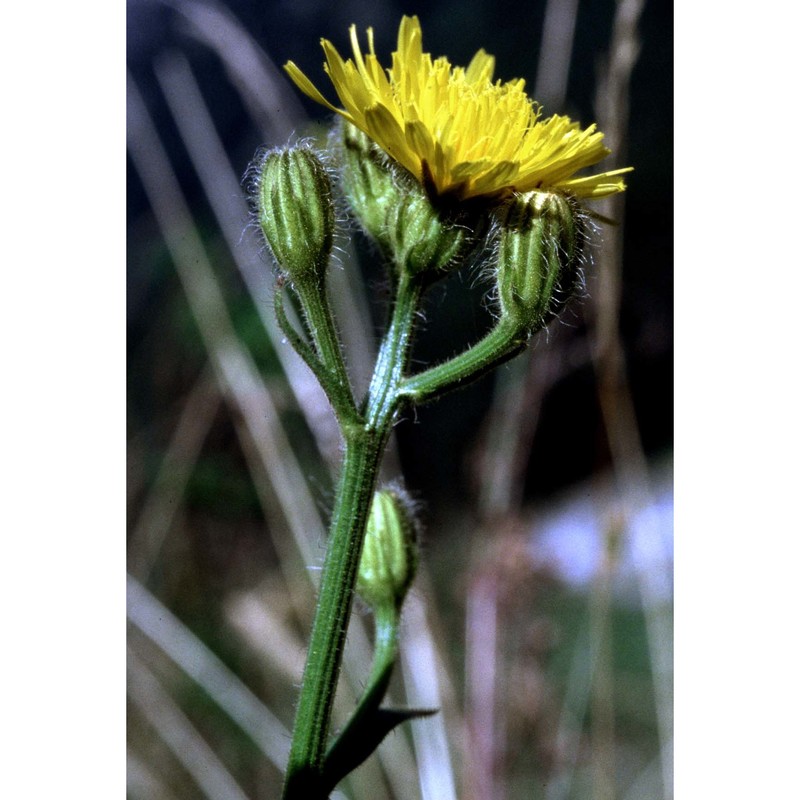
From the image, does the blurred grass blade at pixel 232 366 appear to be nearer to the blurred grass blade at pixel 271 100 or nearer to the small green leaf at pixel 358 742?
the blurred grass blade at pixel 271 100

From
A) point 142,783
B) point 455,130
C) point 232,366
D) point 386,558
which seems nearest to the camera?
point 455,130

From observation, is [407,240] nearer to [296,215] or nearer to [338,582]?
[296,215]

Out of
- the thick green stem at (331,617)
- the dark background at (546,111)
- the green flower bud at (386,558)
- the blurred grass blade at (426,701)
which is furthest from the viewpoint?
the blurred grass blade at (426,701)

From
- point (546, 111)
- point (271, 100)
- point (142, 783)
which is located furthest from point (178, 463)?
point (546, 111)

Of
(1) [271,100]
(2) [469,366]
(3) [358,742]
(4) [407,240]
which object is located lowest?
(3) [358,742]

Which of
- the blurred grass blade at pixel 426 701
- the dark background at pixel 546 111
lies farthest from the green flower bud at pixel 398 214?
the blurred grass blade at pixel 426 701
